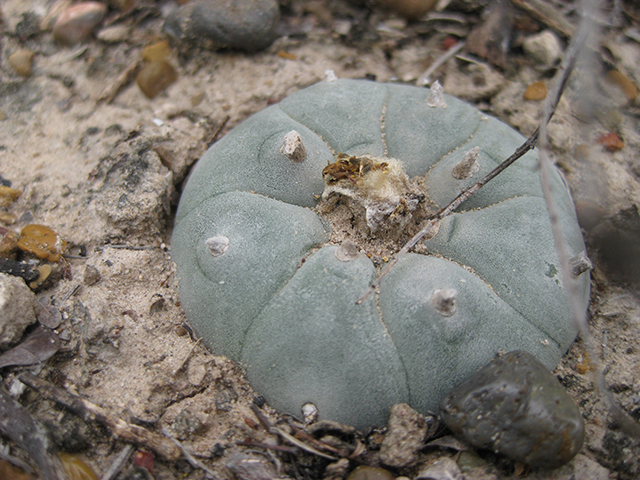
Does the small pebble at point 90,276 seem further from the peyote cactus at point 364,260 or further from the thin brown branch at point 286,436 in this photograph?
the thin brown branch at point 286,436

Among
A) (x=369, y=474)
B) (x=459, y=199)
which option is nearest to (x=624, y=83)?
(x=459, y=199)

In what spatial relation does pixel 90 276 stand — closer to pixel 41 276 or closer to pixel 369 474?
pixel 41 276

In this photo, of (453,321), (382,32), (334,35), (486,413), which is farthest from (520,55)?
(486,413)

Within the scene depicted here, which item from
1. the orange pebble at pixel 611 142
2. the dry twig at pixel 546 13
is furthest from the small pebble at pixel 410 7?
the orange pebble at pixel 611 142

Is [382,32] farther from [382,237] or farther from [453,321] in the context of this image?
[453,321]

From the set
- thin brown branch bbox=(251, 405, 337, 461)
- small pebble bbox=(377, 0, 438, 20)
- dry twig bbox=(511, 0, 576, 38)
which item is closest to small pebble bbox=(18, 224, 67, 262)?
thin brown branch bbox=(251, 405, 337, 461)

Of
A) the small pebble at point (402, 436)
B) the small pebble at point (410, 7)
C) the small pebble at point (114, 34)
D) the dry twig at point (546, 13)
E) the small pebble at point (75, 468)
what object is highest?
the small pebble at point (114, 34)
